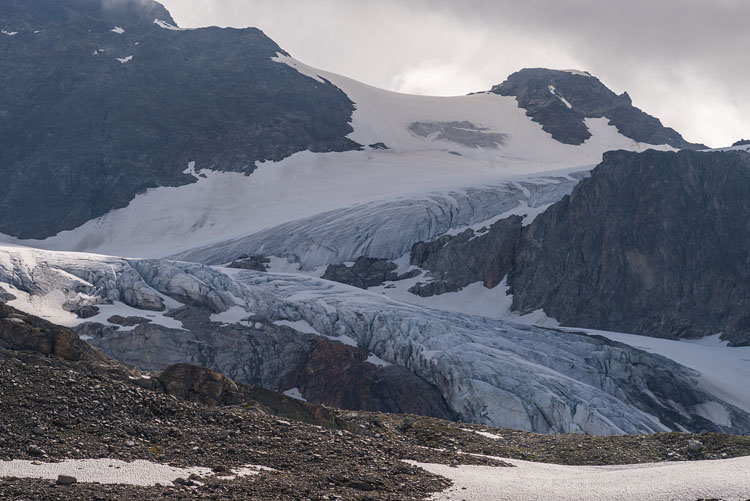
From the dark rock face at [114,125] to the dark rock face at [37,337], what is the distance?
12667cm

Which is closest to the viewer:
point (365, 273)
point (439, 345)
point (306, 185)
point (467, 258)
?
point (439, 345)

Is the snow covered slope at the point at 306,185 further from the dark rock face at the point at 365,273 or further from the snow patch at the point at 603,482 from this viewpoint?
the snow patch at the point at 603,482

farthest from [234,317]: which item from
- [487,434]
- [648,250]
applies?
[648,250]

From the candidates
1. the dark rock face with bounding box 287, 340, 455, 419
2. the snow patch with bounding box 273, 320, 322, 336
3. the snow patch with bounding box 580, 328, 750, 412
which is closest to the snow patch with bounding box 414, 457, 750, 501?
the dark rock face with bounding box 287, 340, 455, 419

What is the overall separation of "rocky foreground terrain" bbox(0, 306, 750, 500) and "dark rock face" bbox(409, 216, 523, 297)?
90.8m

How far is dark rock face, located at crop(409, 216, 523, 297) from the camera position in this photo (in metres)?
129

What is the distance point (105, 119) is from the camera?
18350 centimetres

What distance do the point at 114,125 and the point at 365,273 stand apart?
75215 millimetres

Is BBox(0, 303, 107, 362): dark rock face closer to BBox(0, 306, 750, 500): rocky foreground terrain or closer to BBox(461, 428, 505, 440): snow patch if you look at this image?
BBox(0, 306, 750, 500): rocky foreground terrain

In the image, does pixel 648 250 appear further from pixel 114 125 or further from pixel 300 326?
pixel 114 125

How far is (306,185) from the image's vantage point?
16438 centimetres

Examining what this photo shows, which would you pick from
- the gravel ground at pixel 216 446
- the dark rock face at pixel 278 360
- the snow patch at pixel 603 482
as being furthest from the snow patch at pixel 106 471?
the dark rock face at pixel 278 360

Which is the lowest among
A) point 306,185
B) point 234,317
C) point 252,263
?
point 234,317

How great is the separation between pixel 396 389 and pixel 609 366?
17.2 metres
